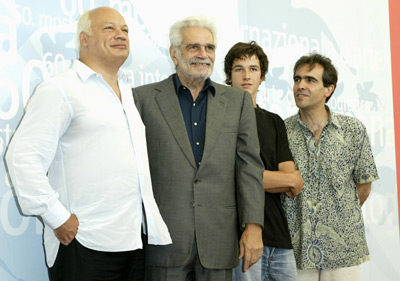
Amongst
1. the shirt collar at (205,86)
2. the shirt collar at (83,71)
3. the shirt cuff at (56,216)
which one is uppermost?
the shirt collar at (83,71)

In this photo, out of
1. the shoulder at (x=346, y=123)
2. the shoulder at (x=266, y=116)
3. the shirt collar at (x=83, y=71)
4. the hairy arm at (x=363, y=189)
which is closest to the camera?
the shirt collar at (x=83, y=71)

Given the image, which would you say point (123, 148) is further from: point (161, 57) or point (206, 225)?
point (161, 57)

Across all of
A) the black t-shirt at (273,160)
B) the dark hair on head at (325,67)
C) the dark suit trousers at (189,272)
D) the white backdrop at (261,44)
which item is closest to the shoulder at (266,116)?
the black t-shirt at (273,160)

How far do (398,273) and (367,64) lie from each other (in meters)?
2.00

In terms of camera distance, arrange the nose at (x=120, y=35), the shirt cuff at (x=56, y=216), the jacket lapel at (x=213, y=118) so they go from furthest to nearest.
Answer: the jacket lapel at (x=213, y=118), the nose at (x=120, y=35), the shirt cuff at (x=56, y=216)

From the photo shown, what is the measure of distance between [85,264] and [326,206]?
156 centimetres

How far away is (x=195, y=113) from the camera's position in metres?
2.33

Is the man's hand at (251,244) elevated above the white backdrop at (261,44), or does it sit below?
below

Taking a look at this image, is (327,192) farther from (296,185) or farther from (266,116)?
(266,116)

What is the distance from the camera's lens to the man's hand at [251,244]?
2246mm

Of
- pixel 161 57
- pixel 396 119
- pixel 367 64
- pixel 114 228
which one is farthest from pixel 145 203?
pixel 396 119

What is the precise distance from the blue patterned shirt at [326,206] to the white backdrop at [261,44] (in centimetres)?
83

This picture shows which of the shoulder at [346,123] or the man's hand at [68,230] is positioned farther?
the shoulder at [346,123]

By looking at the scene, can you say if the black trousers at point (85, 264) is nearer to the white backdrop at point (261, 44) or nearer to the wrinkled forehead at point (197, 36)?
the white backdrop at point (261, 44)
